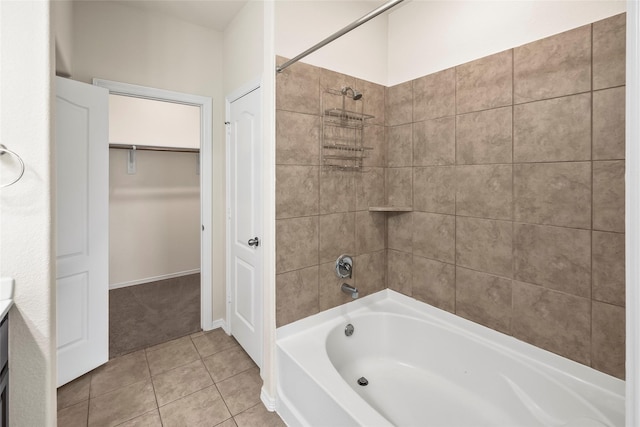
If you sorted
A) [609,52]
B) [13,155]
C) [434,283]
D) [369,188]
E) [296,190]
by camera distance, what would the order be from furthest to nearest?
[369,188] → [434,283] → [296,190] → [609,52] → [13,155]

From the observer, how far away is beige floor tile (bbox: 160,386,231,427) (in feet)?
5.71

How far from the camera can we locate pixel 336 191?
2025 millimetres

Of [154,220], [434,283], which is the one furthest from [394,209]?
[154,220]

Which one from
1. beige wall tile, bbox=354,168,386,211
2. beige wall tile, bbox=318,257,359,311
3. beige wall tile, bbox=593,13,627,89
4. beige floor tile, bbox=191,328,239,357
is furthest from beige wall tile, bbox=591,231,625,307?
beige floor tile, bbox=191,328,239,357

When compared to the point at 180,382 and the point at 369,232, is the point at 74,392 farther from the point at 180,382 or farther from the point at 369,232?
the point at 369,232

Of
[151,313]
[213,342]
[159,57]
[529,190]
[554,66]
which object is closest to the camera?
[554,66]

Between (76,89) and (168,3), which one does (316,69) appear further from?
(76,89)

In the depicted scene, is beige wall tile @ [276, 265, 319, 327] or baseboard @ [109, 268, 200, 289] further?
baseboard @ [109, 268, 200, 289]

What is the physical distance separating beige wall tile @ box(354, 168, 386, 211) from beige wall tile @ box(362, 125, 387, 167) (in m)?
0.06

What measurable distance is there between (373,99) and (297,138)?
0.75 meters

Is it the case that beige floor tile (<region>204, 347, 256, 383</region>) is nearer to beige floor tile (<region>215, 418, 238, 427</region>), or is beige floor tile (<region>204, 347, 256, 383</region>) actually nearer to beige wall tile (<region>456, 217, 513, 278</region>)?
beige floor tile (<region>215, 418, 238, 427</region>)

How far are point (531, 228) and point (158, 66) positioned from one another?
2862mm

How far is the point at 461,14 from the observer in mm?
1839

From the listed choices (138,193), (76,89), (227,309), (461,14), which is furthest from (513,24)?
(138,193)
